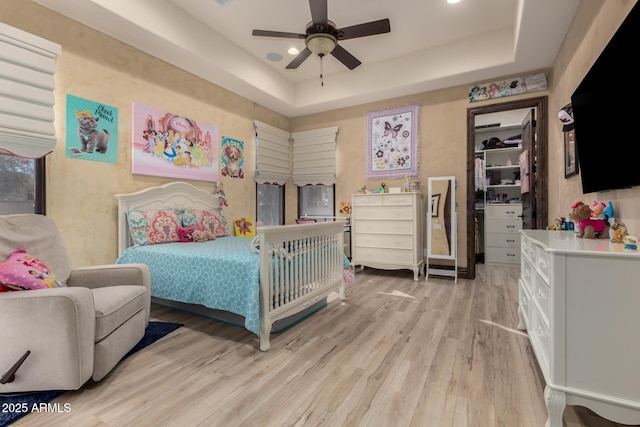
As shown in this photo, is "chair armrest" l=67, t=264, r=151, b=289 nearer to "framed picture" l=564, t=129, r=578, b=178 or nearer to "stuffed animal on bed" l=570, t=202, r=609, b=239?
"stuffed animal on bed" l=570, t=202, r=609, b=239

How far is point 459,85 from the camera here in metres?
4.36

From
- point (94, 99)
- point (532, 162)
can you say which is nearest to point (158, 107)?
point (94, 99)

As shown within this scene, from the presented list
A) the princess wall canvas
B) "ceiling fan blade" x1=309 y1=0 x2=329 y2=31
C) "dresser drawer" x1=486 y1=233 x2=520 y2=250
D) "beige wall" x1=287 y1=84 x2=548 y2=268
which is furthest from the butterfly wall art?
the princess wall canvas

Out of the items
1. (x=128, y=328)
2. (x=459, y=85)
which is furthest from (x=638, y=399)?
(x=459, y=85)

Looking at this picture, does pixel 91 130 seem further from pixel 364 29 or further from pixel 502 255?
pixel 502 255

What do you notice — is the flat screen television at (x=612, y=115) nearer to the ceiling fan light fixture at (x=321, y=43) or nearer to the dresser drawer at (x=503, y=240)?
the ceiling fan light fixture at (x=321, y=43)

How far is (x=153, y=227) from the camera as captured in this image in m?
3.21

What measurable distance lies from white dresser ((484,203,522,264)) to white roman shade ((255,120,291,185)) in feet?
12.6

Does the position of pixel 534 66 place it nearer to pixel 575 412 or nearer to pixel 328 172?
pixel 328 172

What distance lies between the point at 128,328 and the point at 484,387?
2.27 metres

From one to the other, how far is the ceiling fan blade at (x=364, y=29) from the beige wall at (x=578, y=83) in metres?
1.51

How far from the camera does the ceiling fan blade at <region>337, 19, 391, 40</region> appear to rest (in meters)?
2.69

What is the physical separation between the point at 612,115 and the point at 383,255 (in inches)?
122

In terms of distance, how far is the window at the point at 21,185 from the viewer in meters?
2.52
